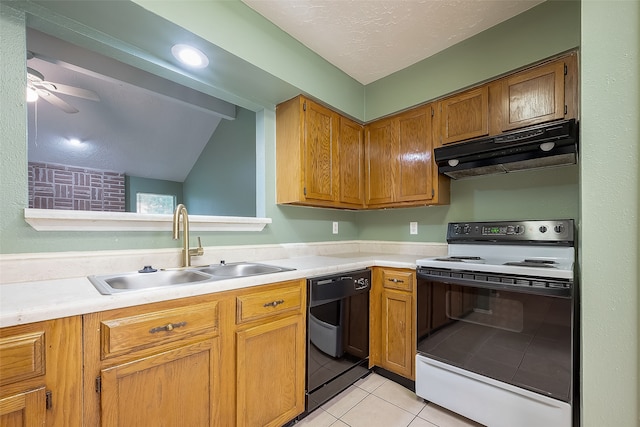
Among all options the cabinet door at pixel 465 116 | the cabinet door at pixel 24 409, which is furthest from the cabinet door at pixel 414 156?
the cabinet door at pixel 24 409

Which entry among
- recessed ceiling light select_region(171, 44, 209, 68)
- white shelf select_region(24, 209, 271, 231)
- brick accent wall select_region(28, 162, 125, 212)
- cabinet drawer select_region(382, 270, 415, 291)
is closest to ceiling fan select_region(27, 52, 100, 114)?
recessed ceiling light select_region(171, 44, 209, 68)

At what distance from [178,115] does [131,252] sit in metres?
3.44

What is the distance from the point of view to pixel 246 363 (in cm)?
134

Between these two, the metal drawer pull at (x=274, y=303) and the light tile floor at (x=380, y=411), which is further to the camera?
the light tile floor at (x=380, y=411)

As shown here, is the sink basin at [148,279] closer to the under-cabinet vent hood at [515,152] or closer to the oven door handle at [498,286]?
the oven door handle at [498,286]

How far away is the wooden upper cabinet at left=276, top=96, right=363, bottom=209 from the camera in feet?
7.08

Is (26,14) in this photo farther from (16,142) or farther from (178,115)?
(178,115)

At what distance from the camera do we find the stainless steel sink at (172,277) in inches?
52.7

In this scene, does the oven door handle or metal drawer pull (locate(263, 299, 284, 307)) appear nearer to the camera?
the oven door handle

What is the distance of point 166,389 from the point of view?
3.59 ft

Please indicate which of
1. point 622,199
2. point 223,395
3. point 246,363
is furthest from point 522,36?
point 223,395

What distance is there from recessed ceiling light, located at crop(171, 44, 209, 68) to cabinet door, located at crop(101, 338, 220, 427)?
5.25 ft

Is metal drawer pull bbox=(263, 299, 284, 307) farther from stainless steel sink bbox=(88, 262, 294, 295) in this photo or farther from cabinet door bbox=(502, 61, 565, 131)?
cabinet door bbox=(502, 61, 565, 131)

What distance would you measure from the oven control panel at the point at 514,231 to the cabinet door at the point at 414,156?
1.20ft
